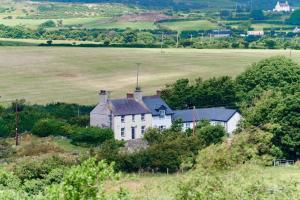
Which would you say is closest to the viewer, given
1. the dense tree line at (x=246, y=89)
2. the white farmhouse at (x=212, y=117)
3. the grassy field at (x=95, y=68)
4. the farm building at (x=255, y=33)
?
the white farmhouse at (x=212, y=117)

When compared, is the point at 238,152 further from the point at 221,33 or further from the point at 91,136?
the point at 221,33

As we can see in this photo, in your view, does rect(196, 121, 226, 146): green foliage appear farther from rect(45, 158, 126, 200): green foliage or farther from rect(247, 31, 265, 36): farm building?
rect(247, 31, 265, 36): farm building

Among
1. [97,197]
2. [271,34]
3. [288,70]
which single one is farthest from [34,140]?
[271,34]

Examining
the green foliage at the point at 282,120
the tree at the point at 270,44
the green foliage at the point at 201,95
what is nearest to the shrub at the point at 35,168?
the green foliage at the point at 282,120

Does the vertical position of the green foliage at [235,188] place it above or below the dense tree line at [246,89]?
above

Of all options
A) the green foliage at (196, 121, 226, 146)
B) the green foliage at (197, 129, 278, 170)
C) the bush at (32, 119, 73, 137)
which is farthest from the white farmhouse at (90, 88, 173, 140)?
the green foliage at (197, 129, 278, 170)

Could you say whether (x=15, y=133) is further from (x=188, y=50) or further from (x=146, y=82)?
(x=188, y=50)

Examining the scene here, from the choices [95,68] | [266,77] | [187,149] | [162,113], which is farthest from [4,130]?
[95,68]

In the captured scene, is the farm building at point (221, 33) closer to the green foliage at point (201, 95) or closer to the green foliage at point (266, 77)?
the green foliage at point (266, 77)
